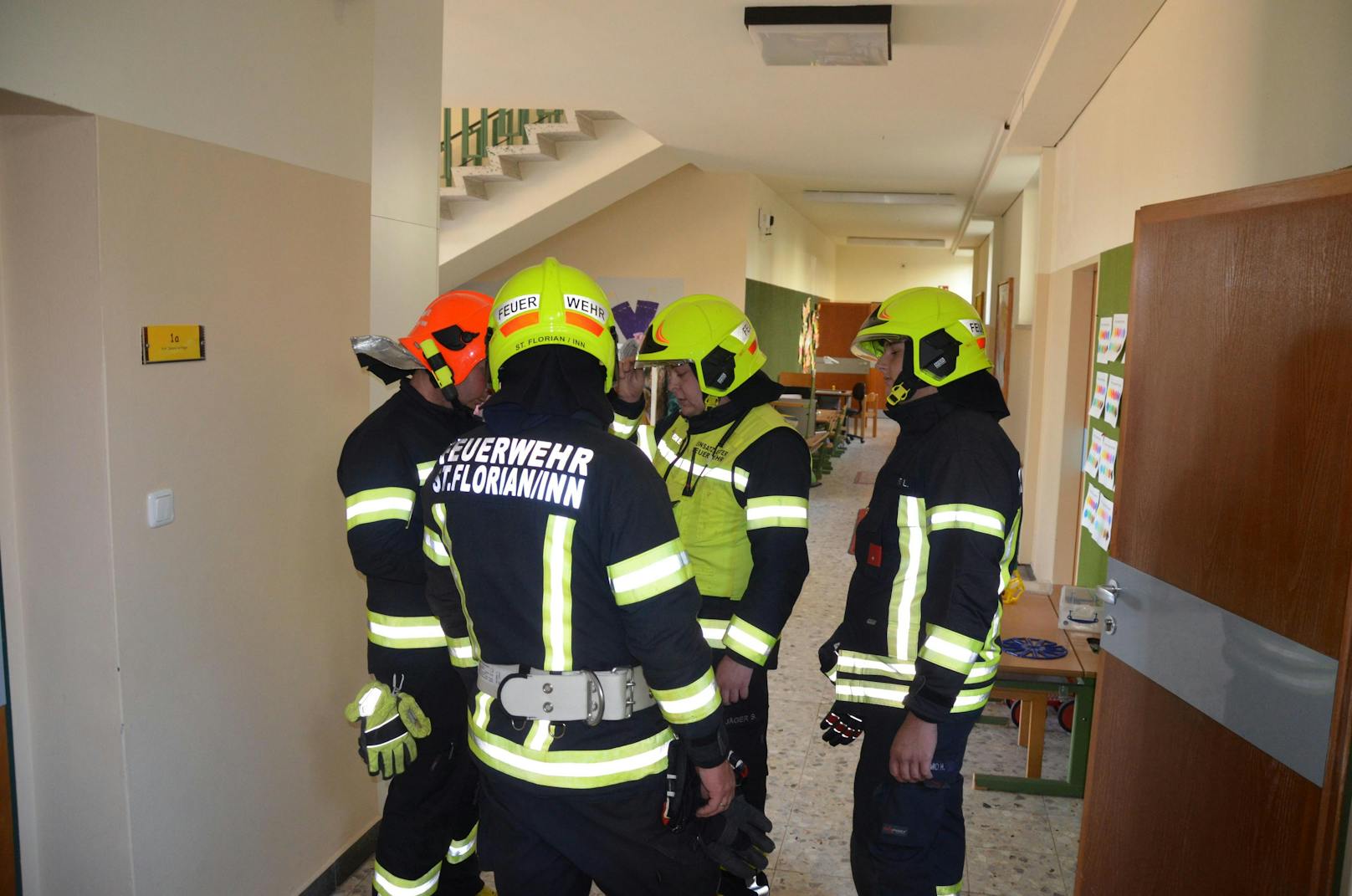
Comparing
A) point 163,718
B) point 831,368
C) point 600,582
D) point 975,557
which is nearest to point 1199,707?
point 975,557

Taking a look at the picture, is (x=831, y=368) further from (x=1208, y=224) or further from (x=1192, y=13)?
(x=1208, y=224)

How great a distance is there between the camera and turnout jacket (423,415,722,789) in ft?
5.57

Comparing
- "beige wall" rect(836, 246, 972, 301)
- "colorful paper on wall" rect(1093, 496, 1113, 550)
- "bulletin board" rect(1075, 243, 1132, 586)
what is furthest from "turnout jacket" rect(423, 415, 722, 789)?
"beige wall" rect(836, 246, 972, 301)

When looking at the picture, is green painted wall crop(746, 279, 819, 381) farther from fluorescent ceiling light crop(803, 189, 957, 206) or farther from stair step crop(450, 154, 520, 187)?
stair step crop(450, 154, 520, 187)

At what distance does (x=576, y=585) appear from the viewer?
5.65 feet

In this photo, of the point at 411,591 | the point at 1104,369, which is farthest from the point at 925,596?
the point at 1104,369

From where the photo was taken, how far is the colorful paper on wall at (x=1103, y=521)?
410 centimetres

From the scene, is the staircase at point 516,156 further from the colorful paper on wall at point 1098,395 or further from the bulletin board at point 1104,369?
the colorful paper on wall at point 1098,395

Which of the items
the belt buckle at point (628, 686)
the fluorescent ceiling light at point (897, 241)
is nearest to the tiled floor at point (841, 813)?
the belt buckle at point (628, 686)

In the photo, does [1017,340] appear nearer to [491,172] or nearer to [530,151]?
[530,151]

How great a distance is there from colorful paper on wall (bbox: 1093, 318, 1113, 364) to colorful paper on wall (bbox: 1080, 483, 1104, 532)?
0.59m

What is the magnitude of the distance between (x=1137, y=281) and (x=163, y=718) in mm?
2531

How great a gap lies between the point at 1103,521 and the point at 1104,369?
2.19 ft

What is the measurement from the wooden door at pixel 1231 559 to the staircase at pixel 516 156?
20.3 ft
